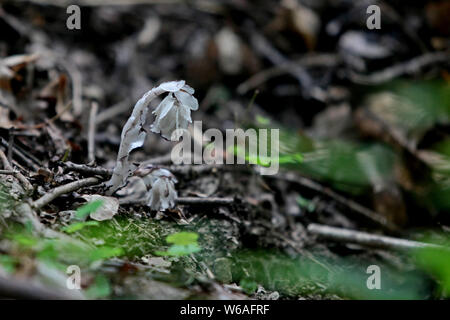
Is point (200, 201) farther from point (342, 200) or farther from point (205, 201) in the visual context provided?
point (342, 200)

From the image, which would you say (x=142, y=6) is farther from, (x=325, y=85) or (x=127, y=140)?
(x=127, y=140)

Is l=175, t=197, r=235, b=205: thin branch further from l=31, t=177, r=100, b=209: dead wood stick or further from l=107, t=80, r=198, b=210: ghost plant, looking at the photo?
l=31, t=177, r=100, b=209: dead wood stick

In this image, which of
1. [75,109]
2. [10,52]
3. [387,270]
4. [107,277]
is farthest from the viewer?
[10,52]

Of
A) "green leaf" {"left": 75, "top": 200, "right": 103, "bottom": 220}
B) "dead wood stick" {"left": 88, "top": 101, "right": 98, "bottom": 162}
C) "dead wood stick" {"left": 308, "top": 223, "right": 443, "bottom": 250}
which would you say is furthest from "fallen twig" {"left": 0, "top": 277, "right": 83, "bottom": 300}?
"dead wood stick" {"left": 308, "top": 223, "right": 443, "bottom": 250}

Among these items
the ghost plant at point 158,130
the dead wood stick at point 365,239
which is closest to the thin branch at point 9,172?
the ghost plant at point 158,130

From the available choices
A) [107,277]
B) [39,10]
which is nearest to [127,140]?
[107,277]

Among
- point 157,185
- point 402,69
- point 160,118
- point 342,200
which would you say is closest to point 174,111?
point 160,118
